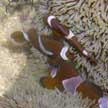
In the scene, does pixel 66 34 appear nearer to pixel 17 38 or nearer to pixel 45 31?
pixel 45 31

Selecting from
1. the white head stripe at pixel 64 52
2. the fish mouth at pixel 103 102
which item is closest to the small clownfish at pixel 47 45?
the white head stripe at pixel 64 52

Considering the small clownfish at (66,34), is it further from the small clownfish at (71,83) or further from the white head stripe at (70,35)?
the small clownfish at (71,83)

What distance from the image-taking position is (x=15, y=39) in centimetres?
252

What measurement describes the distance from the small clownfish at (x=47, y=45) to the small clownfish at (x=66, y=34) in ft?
0.16

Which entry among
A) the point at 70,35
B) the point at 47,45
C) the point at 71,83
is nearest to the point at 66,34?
the point at 70,35

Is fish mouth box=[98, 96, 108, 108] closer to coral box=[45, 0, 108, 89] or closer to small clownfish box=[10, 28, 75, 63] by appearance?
coral box=[45, 0, 108, 89]

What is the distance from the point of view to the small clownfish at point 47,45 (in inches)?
97.5

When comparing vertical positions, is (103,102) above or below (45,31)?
below

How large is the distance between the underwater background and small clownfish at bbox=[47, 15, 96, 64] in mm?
32

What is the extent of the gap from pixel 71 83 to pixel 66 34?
0.99 ft

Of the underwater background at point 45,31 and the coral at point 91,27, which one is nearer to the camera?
the underwater background at point 45,31

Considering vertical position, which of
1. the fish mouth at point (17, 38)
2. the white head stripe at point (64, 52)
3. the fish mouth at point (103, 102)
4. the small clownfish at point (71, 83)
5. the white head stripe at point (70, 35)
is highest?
the fish mouth at point (17, 38)

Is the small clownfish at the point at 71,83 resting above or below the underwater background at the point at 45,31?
below

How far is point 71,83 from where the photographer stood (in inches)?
96.1
